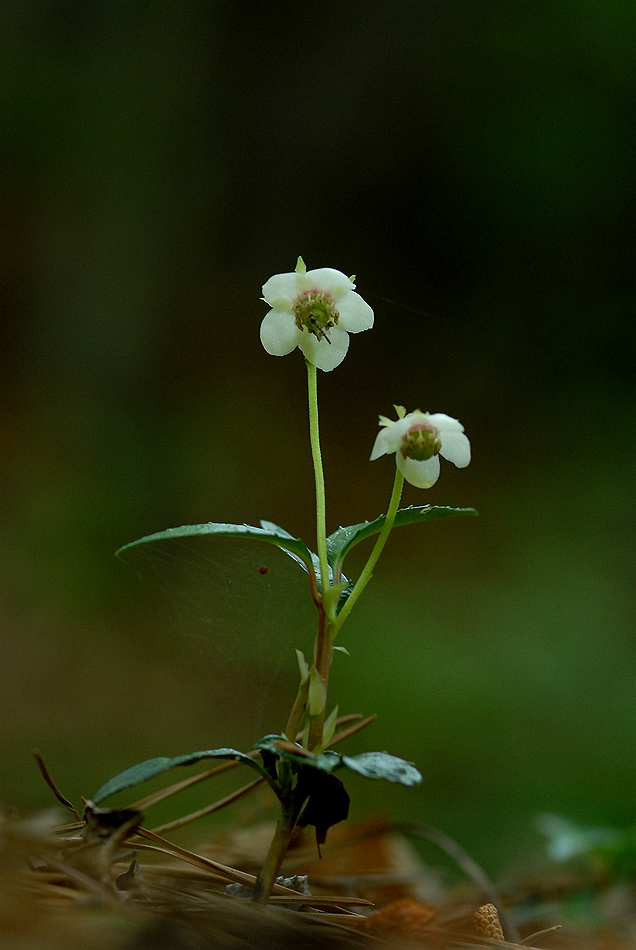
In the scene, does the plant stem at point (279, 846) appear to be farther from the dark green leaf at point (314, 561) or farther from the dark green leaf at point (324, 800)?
the dark green leaf at point (314, 561)

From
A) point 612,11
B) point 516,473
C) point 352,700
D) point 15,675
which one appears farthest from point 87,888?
point 612,11

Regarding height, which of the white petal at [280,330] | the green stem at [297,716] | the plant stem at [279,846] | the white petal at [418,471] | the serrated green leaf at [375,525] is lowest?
the plant stem at [279,846]

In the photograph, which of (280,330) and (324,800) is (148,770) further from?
(280,330)

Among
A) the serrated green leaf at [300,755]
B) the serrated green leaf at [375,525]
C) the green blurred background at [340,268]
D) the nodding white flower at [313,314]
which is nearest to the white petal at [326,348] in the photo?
the nodding white flower at [313,314]

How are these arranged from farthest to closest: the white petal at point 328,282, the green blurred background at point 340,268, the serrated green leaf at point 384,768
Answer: the green blurred background at point 340,268 → the white petal at point 328,282 → the serrated green leaf at point 384,768

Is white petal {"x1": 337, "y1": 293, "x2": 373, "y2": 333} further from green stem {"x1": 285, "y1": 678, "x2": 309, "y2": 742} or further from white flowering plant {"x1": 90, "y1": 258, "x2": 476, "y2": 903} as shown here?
green stem {"x1": 285, "y1": 678, "x2": 309, "y2": 742}

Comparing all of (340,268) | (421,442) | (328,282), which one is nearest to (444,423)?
(421,442)

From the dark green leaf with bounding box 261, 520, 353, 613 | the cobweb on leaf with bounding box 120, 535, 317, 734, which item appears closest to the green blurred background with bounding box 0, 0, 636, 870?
the cobweb on leaf with bounding box 120, 535, 317, 734
